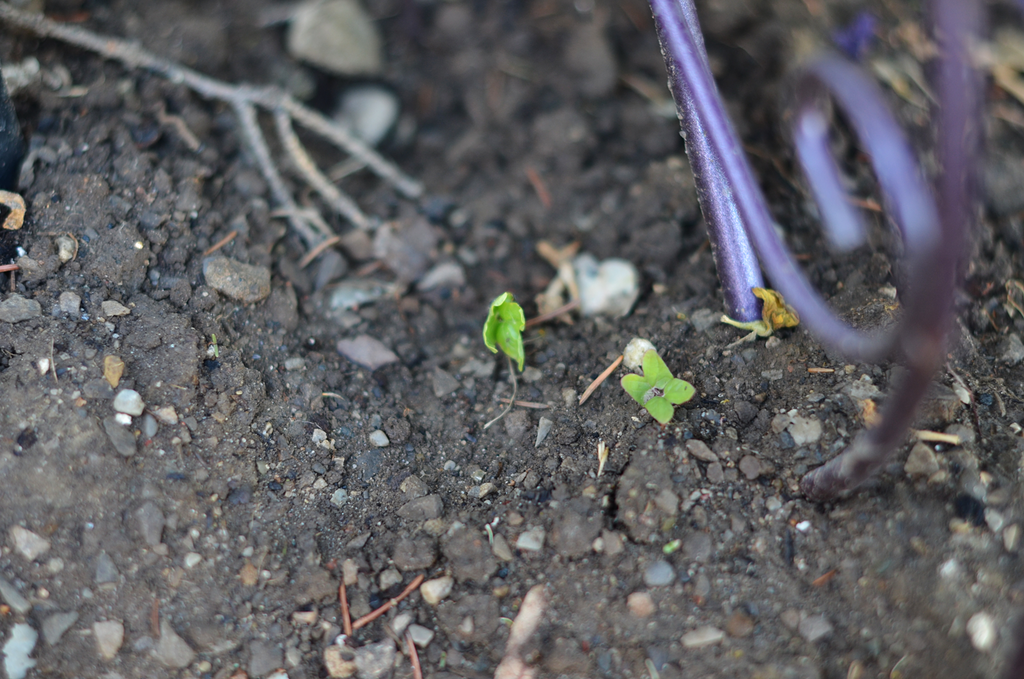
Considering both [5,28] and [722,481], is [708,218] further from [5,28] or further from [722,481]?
[5,28]

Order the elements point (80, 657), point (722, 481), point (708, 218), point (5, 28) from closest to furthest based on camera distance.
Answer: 1. point (80, 657)
2. point (722, 481)
3. point (708, 218)
4. point (5, 28)

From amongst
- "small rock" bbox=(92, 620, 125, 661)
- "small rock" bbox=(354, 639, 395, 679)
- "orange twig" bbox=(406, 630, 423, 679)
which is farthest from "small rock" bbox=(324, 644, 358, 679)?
"small rock" bbox=(92, 620, 125, 661)

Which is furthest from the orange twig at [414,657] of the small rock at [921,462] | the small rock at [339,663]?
the small rock at [921,462]

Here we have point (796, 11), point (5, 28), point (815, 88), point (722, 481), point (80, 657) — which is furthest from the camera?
point (796, 11)

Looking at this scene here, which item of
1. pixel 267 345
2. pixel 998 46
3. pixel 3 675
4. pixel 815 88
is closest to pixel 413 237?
pixel 267 345

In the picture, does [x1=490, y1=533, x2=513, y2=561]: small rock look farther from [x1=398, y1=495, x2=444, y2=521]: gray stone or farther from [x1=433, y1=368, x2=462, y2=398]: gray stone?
[x1=433, y1=368, x2=462, y2=398]: gray stone

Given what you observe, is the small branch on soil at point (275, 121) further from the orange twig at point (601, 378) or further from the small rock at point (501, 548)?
the small rock at point (501, 548)

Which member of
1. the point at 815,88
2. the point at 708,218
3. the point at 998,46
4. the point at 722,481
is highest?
the point at 815,88
